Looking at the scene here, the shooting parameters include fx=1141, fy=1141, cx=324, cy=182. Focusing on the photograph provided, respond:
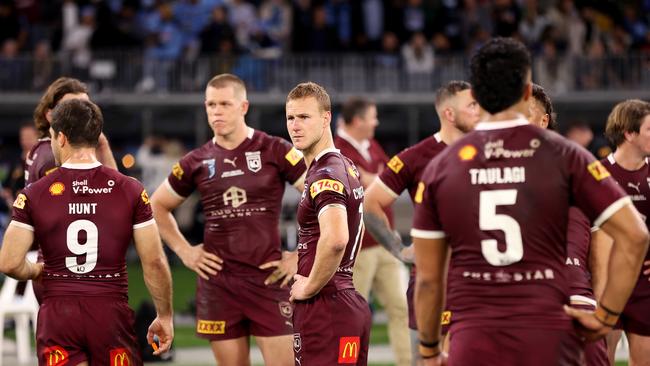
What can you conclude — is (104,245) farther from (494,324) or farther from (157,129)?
(157,129)

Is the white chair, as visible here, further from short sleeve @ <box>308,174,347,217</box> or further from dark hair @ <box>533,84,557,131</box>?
dark hair @ <box>533,84,557,131</box>

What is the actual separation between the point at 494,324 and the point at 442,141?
3653 mm

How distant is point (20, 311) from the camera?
12641mm

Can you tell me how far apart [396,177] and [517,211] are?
3512 mm

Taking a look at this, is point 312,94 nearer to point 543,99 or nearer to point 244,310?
point 543,99

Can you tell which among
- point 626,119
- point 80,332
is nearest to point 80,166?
point 80,332

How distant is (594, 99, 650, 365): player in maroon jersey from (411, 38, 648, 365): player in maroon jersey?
9.53ft

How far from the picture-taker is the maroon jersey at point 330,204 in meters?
6.89

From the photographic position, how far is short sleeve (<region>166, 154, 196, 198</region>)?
29.6 feet

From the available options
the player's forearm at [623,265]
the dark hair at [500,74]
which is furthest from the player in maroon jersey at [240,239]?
the player's forearm at [623,265]

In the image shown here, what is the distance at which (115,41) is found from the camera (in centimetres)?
2280

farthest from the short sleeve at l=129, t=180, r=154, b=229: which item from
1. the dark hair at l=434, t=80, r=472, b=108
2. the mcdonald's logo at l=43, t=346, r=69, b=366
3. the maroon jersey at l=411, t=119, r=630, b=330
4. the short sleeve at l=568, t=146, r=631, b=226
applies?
the short sleeve at l=568, t=146, r=631, b=226

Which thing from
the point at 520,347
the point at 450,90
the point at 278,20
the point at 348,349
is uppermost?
the point at 278,20

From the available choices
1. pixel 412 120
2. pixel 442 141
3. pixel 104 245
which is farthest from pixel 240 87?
pixel 412 120
